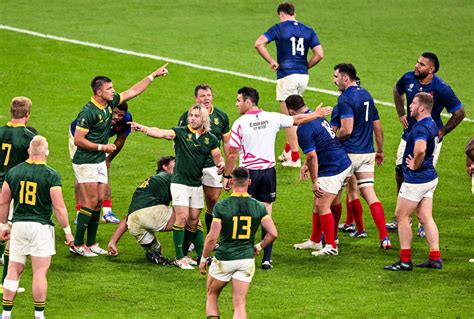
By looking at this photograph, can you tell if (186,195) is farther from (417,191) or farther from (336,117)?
(417,191)

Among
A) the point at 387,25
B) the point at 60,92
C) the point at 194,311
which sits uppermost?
the point at 387,25

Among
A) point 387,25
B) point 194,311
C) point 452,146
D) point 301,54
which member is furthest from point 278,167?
point 387,25

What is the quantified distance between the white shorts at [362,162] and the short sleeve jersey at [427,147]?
1076 mm

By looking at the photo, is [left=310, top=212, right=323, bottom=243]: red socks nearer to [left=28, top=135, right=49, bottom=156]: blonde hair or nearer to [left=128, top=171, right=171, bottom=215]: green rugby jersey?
[left=128, top=171, right=171, bottom=215]: green rugby jersey

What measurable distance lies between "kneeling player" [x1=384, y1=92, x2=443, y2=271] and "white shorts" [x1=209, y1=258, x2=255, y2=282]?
3.22m

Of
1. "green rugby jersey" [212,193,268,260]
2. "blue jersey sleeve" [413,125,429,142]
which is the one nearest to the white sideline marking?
"blue jersey sleeve" [413,125,429,142]

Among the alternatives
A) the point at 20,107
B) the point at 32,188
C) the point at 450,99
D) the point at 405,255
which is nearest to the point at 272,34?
the point at 450,99

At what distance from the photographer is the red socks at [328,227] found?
624 inches

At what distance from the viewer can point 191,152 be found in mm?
15305

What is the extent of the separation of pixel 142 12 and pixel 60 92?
6.86m

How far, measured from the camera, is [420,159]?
48.9 feet

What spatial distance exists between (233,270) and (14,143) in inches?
143

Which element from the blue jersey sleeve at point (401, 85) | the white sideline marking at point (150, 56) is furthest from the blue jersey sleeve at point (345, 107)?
the white sideline marking at point (150, 56)

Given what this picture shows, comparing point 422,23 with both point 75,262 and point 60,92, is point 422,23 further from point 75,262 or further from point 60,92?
point 75,262
